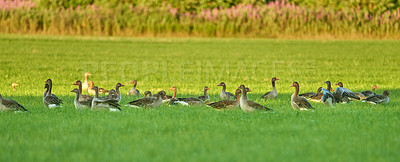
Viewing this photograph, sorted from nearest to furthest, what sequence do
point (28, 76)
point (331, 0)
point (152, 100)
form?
point (152, 100) → point (28, 76) → point (331, 0)

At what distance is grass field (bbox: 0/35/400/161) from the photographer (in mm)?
9125

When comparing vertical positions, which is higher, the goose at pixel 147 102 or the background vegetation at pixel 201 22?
the background vegetation at pixel 201 22

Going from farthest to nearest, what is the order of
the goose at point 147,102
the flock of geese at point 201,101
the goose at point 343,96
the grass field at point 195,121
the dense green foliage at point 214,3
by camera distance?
1. the dense green foliage at point 214,3
2. the goose at point 343,96
3. the goose at point 147,102
4. the flock of geese at point 201,101
5. the grass field at point 195,121

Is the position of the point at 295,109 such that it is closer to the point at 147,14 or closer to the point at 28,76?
the point at 28,76

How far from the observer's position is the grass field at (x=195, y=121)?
29.9 ft

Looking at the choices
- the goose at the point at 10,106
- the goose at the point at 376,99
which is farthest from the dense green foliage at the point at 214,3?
the goose at the point at 10,106

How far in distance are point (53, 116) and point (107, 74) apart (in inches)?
588

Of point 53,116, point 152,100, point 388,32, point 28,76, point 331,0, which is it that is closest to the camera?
point 53,116

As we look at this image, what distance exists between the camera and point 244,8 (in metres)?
51.1

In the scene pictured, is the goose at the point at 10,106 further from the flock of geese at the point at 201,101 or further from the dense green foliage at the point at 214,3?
the dense green foliage at the point at 214,3

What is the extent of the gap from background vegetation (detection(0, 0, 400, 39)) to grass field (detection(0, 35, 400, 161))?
14.9 metres

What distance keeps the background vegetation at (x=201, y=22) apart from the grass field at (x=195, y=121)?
1488 centimetres

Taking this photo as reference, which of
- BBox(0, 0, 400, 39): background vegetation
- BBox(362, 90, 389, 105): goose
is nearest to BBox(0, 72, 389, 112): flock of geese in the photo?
BBox(362, 90, 389, 105): goose

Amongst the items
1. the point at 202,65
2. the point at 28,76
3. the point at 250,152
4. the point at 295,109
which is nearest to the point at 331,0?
the point at 202,65
